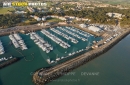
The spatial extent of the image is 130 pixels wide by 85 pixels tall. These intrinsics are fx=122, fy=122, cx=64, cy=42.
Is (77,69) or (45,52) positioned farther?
(45,52)

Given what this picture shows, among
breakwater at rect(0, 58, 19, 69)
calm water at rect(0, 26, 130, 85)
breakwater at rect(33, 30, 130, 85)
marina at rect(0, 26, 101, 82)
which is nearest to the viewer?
breakwater at rect(33, 30, 130, 85)

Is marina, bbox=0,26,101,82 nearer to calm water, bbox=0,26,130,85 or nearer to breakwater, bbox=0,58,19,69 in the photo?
calm water, bbox=0,26,130,85

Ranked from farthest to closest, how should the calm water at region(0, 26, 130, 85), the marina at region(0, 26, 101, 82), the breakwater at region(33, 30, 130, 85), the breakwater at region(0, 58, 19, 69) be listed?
the marina at region(0, 26, 101, 82) < the breakwater at region(0, 58, 19, 69) < the calm water at region(0, 26, 130, 85) < the breakwater at region(33, 30, 130, 85)

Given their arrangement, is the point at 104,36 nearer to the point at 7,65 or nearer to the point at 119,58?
the point at 119,58

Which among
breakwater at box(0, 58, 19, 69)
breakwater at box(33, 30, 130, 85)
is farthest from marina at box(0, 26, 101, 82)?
breakwater at box(33, 30, 130, 85)

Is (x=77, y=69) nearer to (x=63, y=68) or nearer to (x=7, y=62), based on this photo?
(x=63, y=68)

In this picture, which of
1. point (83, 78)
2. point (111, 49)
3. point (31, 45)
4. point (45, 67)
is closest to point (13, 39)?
point (31, 45)

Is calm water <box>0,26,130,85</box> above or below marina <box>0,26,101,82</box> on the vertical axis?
below

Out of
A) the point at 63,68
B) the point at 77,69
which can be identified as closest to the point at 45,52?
the point at 63,68

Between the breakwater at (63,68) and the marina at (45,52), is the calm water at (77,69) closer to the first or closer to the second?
the marina at (45,52)
